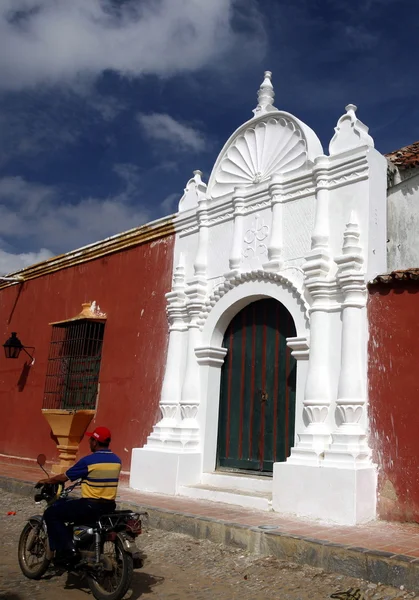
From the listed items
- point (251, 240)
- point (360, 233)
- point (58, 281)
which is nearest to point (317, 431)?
point (360, 233)

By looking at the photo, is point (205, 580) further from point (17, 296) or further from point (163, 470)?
point (17, 296)

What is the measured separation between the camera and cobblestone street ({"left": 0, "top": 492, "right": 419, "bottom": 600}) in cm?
421

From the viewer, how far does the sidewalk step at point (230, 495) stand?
631 centimetres

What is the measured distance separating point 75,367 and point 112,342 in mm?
1001

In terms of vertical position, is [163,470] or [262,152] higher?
[262,152]

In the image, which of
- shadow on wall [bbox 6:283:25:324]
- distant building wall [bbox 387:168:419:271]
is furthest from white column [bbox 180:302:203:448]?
shadow on wall [bbox 6:283:25:324]

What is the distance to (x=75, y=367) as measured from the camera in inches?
391

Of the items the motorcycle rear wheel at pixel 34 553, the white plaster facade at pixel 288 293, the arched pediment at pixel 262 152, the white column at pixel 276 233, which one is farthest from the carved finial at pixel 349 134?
the motorcycle rear wheel at pixel 34 553

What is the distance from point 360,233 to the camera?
6.49 meters

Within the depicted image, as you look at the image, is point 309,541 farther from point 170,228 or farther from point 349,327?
point 170,228

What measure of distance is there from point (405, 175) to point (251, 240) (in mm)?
1981

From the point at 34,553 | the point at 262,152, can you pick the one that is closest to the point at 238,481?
the point at 34,553

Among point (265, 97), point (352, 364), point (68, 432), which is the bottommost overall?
point (68, 432)

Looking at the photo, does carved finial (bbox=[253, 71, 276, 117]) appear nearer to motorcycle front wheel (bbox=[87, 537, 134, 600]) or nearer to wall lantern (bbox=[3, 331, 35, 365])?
motorcycle front wheel (bbox=[87, 537, 134, 600])
